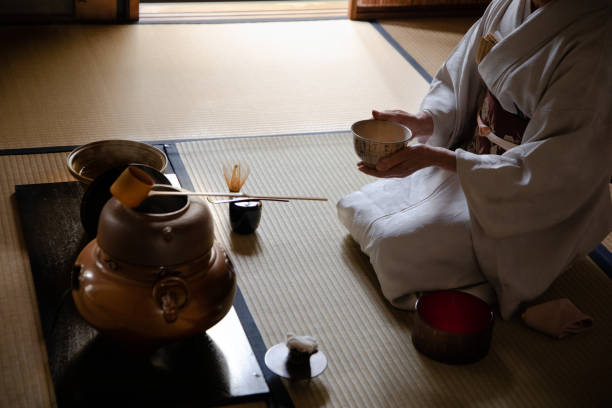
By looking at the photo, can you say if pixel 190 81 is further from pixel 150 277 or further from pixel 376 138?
pixel 150 277

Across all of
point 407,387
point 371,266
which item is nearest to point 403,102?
point 371,266

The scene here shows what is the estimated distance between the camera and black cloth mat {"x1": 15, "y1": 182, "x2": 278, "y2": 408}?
5.91ft

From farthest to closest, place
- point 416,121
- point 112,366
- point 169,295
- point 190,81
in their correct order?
point 190,81 → point 416,121 → point 112,366 → point 169,295

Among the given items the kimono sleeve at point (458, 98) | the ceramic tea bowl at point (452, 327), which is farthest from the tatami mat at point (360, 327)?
the kimono sleeve at point (458, 98)

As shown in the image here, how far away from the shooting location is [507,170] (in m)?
2.11

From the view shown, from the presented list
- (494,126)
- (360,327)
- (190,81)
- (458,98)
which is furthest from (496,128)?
(190,81)

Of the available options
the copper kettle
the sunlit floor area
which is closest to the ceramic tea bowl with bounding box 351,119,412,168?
the copper kettle

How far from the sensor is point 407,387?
202cm

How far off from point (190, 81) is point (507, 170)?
2.05 m

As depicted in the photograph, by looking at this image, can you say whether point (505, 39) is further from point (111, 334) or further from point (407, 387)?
point (111, 334)

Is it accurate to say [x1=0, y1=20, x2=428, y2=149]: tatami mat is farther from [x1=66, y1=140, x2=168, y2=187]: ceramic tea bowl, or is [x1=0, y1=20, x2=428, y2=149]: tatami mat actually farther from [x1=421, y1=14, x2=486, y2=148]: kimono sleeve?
[x1=421, y1=14, x2=486, y2=148]: kimono sleeve

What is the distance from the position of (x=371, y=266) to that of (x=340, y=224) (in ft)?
0.91

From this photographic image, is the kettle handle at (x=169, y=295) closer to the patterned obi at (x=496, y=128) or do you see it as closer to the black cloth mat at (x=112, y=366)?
the black cloth mat at (x=112, y=366)

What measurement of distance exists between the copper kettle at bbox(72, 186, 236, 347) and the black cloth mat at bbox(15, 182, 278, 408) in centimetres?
11
